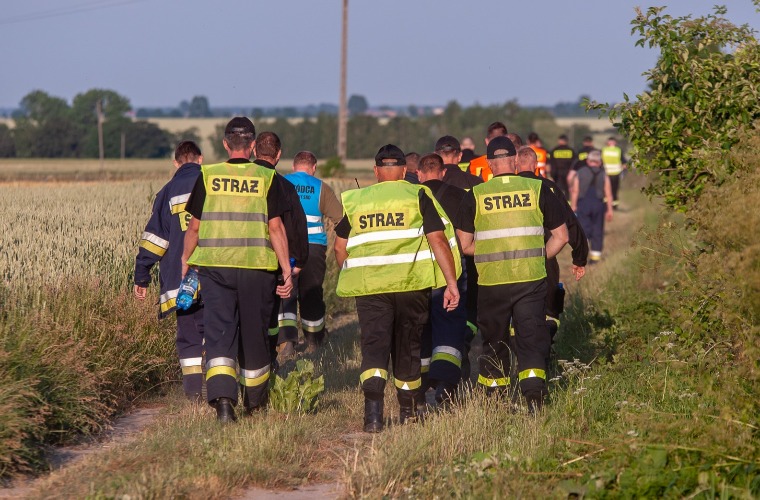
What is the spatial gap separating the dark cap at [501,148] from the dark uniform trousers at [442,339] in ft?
4.09

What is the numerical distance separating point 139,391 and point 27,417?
7.67ft

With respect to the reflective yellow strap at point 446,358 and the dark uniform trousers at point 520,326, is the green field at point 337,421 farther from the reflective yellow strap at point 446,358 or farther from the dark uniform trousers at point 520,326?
the reflective yellow strap at point 446,358

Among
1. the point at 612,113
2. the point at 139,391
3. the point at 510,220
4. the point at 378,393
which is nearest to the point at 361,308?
the point at 378,393

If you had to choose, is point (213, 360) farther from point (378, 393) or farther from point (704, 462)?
point (704, 462)

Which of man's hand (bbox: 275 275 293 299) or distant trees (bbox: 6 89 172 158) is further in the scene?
distant trees (bbox: 6 89 172 158)

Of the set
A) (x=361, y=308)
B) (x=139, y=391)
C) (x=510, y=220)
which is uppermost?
(x=510, y=220)

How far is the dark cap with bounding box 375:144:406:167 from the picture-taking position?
29.0ft

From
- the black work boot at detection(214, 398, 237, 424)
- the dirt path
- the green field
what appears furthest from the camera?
the black work boot at detection(214, 398, 237, 424)

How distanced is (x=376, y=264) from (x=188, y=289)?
1394 mm

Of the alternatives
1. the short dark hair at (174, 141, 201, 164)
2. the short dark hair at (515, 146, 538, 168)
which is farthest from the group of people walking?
the short dark hair at (174, 141, 201, 164)

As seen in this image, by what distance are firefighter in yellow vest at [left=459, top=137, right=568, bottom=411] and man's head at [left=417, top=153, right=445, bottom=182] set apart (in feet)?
4.67

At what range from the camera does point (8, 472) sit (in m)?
7.08

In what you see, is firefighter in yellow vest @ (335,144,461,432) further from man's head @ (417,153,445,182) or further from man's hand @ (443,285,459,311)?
man's head @ (417,153,445,182)

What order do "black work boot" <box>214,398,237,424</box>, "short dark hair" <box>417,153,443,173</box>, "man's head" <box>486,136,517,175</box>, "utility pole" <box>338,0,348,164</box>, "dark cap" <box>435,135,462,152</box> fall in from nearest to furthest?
"black work boot" <box>214,398,237,424</box> < "man's head" <box>486,136,517,175</box> < "short dark hair" <box>417,153,443,173</box> < "dark cap" <box>435,135,462,152</box> < "utility pole" <box>338,0,348,164</box>
